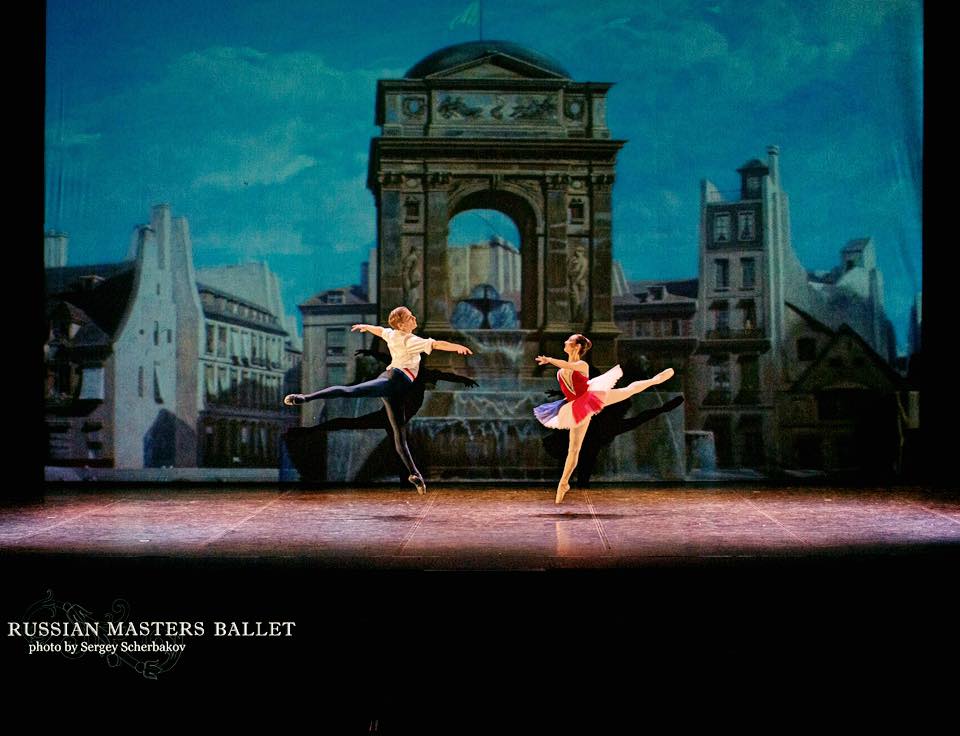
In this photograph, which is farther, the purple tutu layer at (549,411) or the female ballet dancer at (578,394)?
the purple tutu layer at (549,411)

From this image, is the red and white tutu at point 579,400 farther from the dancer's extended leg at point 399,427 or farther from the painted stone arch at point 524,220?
the painted stone arch at point 524,220

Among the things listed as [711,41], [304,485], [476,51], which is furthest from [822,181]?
[304,485]

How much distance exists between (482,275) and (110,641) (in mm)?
8713

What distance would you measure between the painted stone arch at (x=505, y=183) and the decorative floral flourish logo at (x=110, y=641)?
777cm

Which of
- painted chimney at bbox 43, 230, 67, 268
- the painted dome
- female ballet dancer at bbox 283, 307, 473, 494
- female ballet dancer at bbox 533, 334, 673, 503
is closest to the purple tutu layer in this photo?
female ballet dancer at bbox 533, 334, 673, 503

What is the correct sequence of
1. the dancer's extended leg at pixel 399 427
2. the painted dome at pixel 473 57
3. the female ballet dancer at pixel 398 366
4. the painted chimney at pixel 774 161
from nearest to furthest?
the female ballet dancer at pixel 398 366 < the dancer's extended leg at pixel 399 427 < the painted chimney at pixel 774 161 < the painted dome at pixel 473 57

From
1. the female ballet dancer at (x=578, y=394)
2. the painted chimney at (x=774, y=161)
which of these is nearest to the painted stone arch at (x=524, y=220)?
the painted chimney at (x=774, y=161)

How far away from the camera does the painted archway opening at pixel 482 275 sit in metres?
13.8

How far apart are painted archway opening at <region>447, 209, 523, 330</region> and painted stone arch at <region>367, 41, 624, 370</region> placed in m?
0.15

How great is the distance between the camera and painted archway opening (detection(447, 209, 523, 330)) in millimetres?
13758

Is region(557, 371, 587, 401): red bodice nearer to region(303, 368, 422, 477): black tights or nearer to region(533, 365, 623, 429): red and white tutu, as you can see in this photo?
region(533, 365, 623, 429): red and white tutu

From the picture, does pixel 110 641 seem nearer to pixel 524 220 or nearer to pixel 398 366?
pixel 398 366

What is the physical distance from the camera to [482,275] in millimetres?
13844

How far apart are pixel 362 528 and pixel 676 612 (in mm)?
2873
